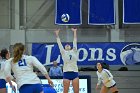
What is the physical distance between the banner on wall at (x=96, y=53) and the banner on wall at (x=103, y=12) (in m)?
1.16

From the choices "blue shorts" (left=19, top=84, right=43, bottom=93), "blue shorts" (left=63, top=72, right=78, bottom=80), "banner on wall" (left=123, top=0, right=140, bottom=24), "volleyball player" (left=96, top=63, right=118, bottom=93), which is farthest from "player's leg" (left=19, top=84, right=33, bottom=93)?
"banner on wall" (left=123, top=0, right=140, bottom=24)

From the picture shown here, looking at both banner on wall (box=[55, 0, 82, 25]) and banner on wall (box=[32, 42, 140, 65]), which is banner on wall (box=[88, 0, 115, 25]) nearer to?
banner on wall (box=[55, 0, 82, 25])

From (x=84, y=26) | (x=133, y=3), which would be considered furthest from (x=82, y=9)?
(x=133, y=3)

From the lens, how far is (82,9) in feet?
63.6

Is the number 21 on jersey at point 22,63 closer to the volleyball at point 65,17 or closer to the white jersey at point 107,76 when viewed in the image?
the white jersey at point 107,76

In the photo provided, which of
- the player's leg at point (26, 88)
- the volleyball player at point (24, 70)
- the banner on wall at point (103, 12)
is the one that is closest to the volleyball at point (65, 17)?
the banner on wall at point (103, 12)

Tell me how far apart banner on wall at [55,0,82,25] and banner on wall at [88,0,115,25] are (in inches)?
28.3

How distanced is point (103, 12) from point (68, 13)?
1645 millimetres

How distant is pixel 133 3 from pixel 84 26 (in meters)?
2.84

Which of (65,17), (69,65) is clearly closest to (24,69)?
(69,65)

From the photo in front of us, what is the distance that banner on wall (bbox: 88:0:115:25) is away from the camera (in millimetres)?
18234

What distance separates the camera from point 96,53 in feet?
58.5

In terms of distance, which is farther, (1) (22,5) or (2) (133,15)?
(1) (22,5)

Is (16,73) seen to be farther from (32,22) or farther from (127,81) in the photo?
(32,22)
